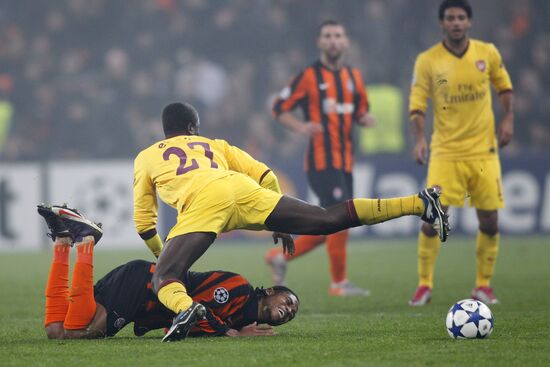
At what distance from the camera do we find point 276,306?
266 inches

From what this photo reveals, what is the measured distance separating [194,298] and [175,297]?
1.52 ft

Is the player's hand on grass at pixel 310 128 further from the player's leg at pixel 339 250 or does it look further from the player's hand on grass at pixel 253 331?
the player's hand on grass at pixel 253 331

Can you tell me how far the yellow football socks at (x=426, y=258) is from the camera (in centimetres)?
904

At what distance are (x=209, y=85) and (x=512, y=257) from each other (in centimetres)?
711

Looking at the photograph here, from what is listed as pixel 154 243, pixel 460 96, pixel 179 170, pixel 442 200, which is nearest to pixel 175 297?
pixel 179 170

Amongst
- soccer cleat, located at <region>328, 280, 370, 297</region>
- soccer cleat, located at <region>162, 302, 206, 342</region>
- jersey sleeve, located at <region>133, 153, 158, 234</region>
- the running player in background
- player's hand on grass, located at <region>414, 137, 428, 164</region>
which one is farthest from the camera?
the running player in background

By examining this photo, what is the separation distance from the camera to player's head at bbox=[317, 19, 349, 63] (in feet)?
34.5

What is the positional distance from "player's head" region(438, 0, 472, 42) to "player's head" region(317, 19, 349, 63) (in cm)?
170

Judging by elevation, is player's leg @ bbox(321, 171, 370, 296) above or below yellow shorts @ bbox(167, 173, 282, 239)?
below

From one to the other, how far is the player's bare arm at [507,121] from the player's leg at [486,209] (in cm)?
19

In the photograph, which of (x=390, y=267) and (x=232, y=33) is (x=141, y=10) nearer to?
(x=232, y=33)

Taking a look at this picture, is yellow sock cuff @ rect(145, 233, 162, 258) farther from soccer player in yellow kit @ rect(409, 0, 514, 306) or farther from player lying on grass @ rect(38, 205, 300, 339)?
soccer player in yellow kit @ rect(409, 0, 514, 306)

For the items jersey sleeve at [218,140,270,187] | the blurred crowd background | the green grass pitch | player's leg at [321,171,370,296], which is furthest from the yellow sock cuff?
the blurred crowd background

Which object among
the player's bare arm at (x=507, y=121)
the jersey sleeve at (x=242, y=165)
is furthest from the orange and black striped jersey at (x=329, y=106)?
the jersey sleeve at (x=242, y=165)
